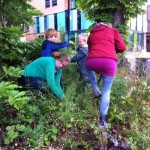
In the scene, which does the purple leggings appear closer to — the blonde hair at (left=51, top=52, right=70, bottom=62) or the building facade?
the blonde hair at (left=51, top=52, right=70, bottom=62)

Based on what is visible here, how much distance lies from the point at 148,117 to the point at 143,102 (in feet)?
1.00

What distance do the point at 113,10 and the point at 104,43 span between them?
4.79m

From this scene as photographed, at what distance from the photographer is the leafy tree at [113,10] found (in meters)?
8.79

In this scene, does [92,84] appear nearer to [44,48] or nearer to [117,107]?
[117,107]

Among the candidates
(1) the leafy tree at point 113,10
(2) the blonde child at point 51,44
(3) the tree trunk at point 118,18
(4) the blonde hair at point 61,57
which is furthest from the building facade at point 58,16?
(4) the blonde hair at point 61,57

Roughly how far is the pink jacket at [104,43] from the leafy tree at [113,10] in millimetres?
4219

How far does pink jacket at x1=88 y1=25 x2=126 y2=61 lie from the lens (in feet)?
14.6

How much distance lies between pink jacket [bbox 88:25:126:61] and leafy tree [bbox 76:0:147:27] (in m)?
4.22

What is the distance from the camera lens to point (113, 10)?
29.6 ft

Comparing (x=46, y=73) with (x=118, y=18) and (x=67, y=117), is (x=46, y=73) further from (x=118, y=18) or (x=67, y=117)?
(x=118, y=18)

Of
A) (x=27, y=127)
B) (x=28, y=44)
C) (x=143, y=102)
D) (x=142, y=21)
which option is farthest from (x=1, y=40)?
(x=142, y=21)

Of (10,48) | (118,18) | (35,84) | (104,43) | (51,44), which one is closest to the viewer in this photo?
(104,43)

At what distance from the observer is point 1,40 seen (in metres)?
5.60

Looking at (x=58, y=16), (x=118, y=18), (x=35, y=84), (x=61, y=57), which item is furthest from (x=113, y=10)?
(x=58, y=16)
